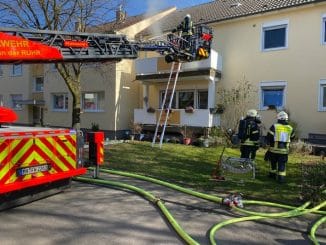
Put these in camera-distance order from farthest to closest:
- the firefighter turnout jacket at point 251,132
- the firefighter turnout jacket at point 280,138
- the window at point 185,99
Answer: the window at point 185,99 < the firefighter turnout jacket at point 251,132 < the firefighter turnout jacket at point 280,138

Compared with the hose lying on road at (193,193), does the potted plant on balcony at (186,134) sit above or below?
above

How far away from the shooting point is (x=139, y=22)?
25031 millimetres

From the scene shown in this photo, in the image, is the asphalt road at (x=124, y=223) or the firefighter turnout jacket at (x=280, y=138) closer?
the asphalt road at (x=124, y=223)

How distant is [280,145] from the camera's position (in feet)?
30.7

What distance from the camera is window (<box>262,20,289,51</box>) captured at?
18520 millimetres

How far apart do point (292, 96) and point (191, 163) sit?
8.19 metres

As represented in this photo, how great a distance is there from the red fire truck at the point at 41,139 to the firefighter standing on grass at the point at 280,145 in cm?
391

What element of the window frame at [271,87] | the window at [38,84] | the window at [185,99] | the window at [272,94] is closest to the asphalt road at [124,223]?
the window frame at [271,87]

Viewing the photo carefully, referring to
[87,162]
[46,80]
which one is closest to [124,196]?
[87,162]

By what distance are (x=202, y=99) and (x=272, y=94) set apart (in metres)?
3.94

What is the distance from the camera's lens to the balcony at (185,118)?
1909cm

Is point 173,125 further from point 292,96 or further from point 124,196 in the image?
point 124,196

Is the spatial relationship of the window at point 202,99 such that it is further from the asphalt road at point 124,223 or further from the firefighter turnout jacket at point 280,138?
the asphalt road at point 124,223

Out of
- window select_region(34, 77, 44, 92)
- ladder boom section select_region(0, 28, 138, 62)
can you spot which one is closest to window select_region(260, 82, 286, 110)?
ladder boom section select_region(0, 28, 138, 62)
